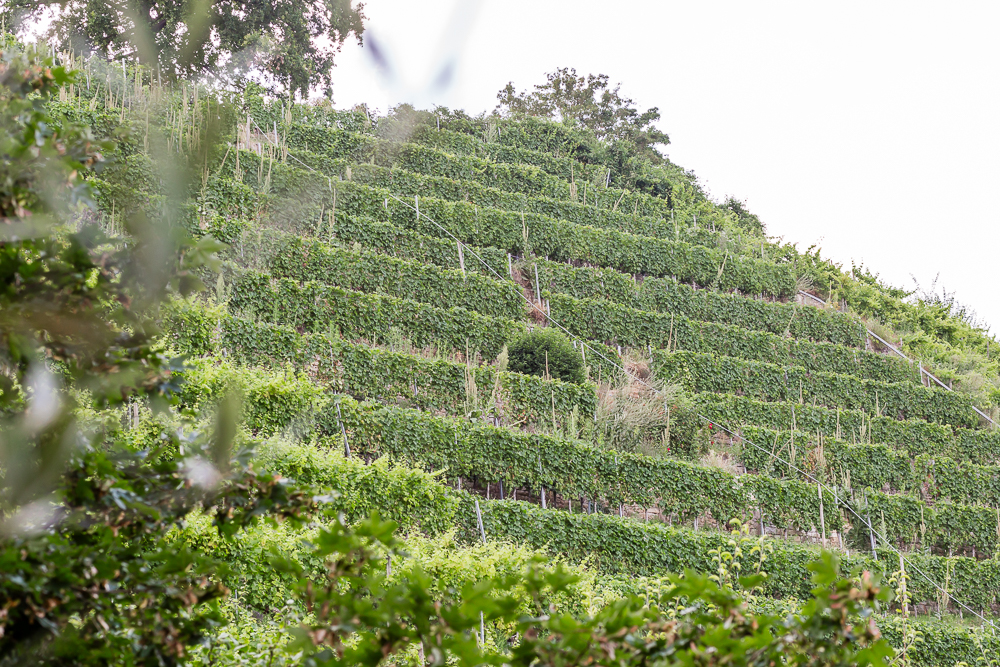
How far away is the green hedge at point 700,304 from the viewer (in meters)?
14.1

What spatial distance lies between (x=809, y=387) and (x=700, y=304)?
8.90 ft

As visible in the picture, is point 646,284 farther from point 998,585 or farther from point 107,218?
point 107,218

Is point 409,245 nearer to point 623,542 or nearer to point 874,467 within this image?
point 623,542

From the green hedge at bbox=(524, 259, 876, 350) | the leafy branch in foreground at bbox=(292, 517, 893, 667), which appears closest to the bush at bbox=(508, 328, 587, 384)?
the green hedge at bbox=(524, 259, 876, 350)

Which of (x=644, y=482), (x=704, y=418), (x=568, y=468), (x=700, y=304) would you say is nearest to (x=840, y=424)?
(x=704, y=418)

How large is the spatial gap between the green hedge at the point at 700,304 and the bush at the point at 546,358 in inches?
126

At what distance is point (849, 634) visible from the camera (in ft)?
4.91

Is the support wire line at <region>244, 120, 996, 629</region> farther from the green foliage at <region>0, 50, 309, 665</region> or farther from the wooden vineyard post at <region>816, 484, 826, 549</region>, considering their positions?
the green foliage at <region>0, 50, 309, 665</region>

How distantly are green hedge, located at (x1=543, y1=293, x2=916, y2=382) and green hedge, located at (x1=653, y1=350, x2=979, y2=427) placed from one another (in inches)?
23.1

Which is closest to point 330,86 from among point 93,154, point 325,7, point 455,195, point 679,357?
point 325,7

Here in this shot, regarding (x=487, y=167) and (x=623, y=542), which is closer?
(x=623, y=542)

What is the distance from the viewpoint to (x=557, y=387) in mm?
10148

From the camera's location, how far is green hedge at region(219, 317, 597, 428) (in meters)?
8.55

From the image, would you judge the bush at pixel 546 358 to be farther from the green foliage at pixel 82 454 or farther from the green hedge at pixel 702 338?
the green foliage at pixel 82 454
